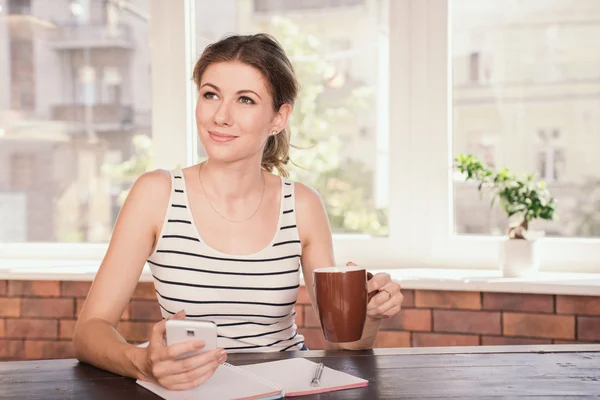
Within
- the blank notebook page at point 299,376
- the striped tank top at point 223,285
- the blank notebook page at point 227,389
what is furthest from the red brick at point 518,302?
the blank notebook page at point 227,389

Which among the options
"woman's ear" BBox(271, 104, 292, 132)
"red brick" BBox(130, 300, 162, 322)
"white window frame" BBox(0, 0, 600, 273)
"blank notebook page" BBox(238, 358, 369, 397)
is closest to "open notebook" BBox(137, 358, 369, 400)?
"blank notebook page" BBox(238, 358, 369, 397)

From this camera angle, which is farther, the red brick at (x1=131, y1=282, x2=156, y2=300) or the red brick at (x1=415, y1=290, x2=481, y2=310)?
the red brick at (x1=131, y1=282, x2=156, y2=300)

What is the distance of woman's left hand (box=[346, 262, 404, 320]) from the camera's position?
4.92 feet

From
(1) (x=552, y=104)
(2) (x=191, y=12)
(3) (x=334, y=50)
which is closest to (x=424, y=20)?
(3) (x=334, y=50)

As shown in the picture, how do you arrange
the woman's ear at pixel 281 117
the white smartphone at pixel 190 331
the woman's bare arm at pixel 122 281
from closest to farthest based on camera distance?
the white smartphone at pixel 190 331, the woman's bare arm at pixel 122 281, the woman's ear at pixel 281 117

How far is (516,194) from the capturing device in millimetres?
2508

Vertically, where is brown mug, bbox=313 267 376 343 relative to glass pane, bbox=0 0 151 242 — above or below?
below

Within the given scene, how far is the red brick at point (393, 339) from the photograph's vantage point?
8.14ft

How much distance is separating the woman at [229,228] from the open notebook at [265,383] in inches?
13.4

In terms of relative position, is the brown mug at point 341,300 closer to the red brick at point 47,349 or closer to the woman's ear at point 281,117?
the woman's ear at point 281,117

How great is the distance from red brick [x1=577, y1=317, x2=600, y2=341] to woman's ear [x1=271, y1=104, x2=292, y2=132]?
3.53ft

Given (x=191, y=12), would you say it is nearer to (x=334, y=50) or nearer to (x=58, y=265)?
(x=334, y=50)

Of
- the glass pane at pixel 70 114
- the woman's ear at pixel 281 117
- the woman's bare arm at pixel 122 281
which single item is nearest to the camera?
the woman's bare arm at pixel 122 281

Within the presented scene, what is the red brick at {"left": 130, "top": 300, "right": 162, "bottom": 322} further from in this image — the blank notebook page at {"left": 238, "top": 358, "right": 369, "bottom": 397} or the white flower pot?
the blank notebook page at {"left": 238, "top": 358, "right": 369, "bottom": 397}
